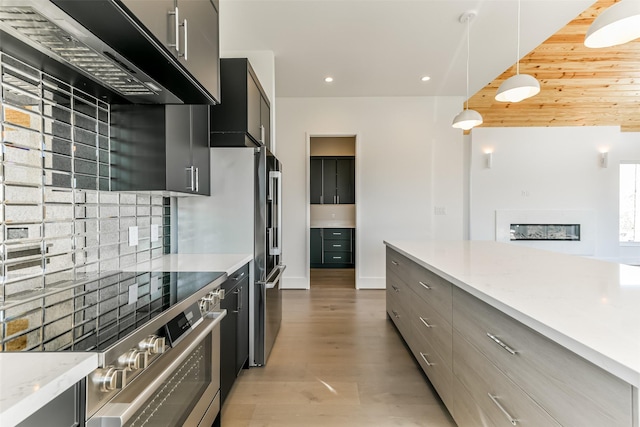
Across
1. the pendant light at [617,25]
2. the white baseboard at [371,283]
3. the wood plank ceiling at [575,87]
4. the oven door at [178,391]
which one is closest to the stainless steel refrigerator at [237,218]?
the oven door at [178,391]

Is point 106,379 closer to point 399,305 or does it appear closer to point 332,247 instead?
point 399,305

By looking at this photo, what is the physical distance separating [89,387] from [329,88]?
4392 millimetres

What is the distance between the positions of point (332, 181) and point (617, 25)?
503 centimetres

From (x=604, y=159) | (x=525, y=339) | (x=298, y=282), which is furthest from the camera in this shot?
(x=604, y=159)

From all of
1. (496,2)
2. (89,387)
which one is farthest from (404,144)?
(89,387)

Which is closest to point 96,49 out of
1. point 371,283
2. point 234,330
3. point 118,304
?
point 118,304

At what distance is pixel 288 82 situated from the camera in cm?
430

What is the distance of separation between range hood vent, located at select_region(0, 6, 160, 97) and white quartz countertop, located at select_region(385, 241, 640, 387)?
1.67 m

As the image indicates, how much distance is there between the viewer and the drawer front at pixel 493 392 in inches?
40.7

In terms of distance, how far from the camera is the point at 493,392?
1.25m

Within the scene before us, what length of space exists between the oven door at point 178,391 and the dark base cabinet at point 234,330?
0.63ft

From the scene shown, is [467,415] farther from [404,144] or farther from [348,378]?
[404,144]

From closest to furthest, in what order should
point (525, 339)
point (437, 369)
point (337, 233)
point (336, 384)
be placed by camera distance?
point (525, 339)
point (437, 369)
point (336, 384)
point (337, 233)

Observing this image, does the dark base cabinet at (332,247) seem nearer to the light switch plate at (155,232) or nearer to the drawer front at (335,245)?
the drawer front at (335,245)
